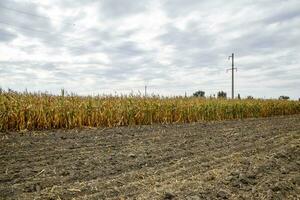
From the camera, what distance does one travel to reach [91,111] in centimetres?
1571

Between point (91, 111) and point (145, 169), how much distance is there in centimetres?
907

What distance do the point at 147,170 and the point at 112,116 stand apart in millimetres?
9662

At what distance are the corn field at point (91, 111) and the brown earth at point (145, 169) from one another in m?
2.92

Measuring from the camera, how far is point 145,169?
700 cm

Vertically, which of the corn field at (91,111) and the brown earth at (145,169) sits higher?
the corn field at (91,111)

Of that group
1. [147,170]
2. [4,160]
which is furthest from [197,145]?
[4,160]

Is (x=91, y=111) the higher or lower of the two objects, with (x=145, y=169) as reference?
higher

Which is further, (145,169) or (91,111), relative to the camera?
(91,111)

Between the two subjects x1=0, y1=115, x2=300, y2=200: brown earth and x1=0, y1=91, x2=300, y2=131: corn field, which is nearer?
x1=0, y1=115, x2=300, y2=200: brown earth

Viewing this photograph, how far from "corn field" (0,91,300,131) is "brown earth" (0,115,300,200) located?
2919 millimetres

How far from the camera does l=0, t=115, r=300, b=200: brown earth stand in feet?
18.0

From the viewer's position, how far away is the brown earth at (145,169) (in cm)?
548

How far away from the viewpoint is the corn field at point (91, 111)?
1355 cm

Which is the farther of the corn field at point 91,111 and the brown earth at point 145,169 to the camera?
the corn field at point 91,111
